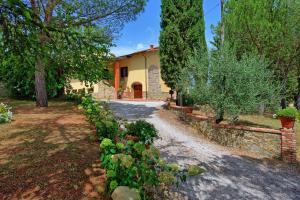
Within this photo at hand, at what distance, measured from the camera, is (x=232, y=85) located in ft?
37.3

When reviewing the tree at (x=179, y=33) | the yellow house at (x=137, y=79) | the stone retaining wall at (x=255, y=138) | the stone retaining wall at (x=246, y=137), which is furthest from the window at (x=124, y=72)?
the stone retaining wall at (x=246, y=137)

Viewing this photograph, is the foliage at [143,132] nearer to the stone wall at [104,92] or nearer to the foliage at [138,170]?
the foliage at [138,170]

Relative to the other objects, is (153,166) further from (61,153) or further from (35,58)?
(35,58)

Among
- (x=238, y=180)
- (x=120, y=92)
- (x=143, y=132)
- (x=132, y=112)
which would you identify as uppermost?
(x=120, y=92)

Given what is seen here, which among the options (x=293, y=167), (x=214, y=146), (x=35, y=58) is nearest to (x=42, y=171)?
(x=35, y=58)

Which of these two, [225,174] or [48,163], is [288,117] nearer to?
[225,174]

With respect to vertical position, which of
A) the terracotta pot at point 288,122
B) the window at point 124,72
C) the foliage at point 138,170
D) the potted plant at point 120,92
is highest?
the window at point 124,72

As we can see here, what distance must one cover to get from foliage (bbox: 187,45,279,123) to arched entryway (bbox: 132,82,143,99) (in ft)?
53.9

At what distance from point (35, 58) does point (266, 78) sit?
1106cm

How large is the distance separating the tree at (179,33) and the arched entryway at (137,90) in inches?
465

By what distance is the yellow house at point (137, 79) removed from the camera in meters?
26.5

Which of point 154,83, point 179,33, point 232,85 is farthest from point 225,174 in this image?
point 154,83

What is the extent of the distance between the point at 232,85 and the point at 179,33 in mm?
6312

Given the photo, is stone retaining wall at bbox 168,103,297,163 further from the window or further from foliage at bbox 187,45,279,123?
the window
